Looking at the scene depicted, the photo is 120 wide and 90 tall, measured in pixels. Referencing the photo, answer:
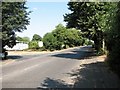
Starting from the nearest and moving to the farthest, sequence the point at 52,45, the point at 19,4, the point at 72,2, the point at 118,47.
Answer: the point at 118,47 → the point at 19,4 → the point at 72,2 → the point at 52,45

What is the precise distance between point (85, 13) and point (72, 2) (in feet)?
12.2

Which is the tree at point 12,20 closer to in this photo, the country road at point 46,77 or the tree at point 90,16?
the tree at point 90,16

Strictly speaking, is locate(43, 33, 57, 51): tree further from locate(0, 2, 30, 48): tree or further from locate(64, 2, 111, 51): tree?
locate(0, 2, 30, 48): tree

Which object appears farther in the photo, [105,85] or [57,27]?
[57,27]

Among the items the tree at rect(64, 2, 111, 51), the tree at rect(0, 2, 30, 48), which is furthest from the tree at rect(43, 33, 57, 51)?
the tree at rect(0, 2, 30, 48)

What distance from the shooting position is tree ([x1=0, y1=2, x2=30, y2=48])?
35438 mm

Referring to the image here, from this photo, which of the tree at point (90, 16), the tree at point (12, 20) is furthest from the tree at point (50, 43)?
the tree at point (12, 20)

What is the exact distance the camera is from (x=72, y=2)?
4100 centimetres

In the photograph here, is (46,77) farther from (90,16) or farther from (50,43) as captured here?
(50,43)

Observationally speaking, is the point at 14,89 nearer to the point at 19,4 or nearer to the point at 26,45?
the point at 19,4

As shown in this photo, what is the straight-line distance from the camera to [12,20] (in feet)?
118

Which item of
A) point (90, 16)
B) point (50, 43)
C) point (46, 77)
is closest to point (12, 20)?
point (90, 16)

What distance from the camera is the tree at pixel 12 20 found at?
35438mm

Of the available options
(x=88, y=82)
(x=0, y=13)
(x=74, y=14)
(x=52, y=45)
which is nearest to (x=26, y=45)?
Result: (x=52, y=45)
